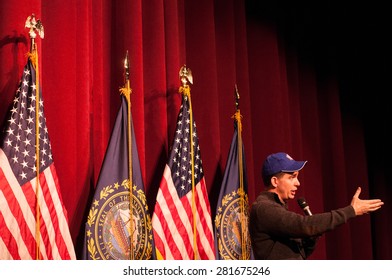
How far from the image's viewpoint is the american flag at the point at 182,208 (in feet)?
12.7

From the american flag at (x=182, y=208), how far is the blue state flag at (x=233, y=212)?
156 millimetres

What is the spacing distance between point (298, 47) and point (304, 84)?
1.18ft

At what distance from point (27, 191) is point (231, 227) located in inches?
64.3

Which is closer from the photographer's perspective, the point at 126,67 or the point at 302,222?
the point at 302,222

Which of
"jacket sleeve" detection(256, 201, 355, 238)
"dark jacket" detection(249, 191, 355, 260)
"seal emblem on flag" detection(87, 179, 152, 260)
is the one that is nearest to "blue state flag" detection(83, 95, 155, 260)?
"seal emblem on flag" detection(87, 179, 152, 260)

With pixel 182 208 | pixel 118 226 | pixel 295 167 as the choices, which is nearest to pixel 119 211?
pixel 118 226

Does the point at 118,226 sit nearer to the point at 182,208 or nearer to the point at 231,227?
the point at 182,208

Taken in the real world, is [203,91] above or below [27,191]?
above

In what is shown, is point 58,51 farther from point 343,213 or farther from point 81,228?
point 343,213

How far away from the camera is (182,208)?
157 inches

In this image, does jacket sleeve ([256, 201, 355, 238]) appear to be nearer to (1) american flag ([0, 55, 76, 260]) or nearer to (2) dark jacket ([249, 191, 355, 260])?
(2) dark jacket ([249, 191, 355, 260])

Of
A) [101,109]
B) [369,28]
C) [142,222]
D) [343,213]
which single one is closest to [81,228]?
[142,222]

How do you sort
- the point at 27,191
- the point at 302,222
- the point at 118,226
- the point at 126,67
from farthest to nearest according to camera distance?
the point at 126,67 → the point at 118,226 → the point at 27,191 → the point at 302,222

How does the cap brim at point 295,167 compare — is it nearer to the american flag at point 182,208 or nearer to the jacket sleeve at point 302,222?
the jacket sleeve at point 302,222
